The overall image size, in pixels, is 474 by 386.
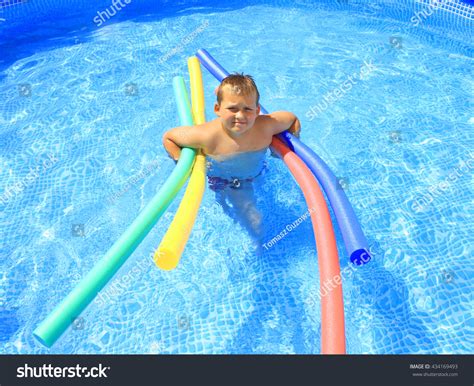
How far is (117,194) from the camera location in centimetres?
404

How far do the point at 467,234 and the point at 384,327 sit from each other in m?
1.13

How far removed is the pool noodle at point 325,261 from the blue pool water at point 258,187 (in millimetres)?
803

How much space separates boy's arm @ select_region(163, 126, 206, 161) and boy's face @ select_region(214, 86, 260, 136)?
203mm

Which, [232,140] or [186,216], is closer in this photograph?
[186,216]

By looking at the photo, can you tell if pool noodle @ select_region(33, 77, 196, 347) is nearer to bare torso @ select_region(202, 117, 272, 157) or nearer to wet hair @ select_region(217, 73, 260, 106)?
bare torso @ select_region(202, 117, 272, 157)

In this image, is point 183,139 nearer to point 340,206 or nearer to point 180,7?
point 340,206

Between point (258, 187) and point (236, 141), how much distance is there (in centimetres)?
71

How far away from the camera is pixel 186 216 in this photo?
250 cm

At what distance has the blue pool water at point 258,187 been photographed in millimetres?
3072

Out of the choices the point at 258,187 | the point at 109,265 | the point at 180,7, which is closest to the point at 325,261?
the point at 109,265

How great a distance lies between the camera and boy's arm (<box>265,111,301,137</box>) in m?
3.24
